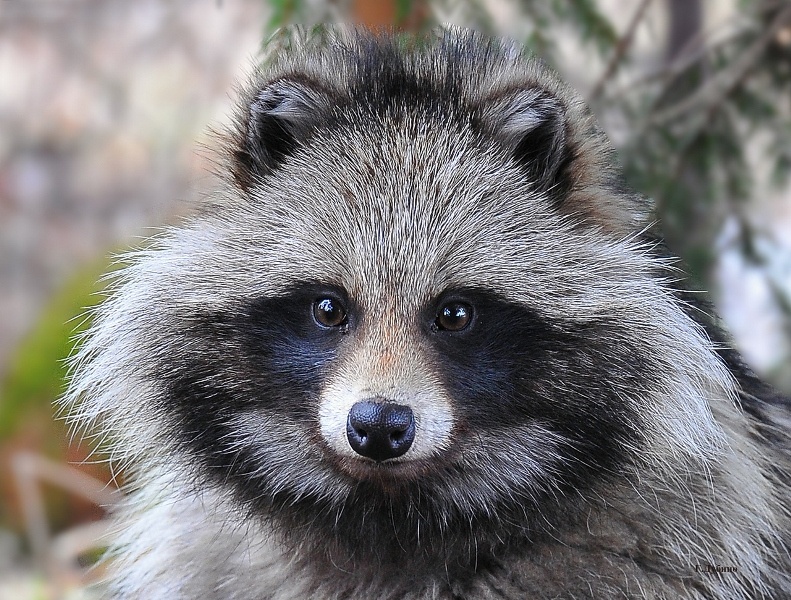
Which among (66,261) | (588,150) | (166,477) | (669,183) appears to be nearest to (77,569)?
(166,477)

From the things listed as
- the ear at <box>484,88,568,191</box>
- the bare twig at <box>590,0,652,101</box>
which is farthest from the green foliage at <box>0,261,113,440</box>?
the ear at <box>484,88,568,191</box>

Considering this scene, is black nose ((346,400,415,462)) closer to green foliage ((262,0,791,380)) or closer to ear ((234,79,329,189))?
ear ((234,79,329,189))

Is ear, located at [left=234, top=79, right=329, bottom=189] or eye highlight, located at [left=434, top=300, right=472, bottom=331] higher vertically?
ear, located at [left=234, top=79, right=329, bottom=189]

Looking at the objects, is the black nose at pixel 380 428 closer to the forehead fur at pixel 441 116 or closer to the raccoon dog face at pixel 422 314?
the raccoon dog face at pixel 422 314

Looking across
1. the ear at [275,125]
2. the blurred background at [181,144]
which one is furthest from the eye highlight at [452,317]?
the blurred background at [181,144]

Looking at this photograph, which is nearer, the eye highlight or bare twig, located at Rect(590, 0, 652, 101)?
the eye highlight

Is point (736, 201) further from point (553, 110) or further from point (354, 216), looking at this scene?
point (354, 216)

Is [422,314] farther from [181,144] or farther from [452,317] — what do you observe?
[181,144]
